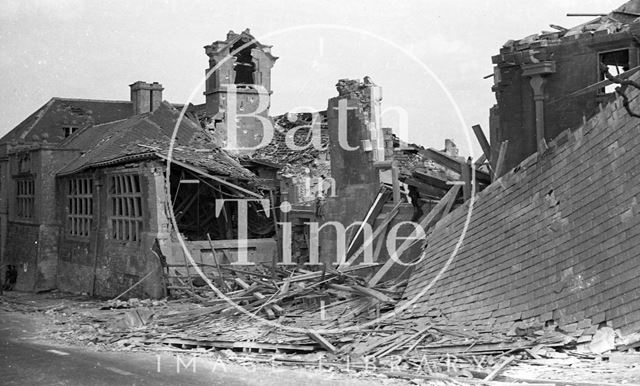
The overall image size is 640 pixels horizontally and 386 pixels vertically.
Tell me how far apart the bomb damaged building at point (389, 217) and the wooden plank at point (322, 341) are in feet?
0.17

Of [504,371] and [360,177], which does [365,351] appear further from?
[360,177]

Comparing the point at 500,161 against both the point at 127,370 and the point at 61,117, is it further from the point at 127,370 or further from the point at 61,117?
the point at 61,117

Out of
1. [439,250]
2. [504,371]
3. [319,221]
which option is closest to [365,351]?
[504,371]

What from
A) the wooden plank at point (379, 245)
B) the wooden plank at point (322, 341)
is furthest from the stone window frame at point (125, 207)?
the wooden plank at point (322, 341)

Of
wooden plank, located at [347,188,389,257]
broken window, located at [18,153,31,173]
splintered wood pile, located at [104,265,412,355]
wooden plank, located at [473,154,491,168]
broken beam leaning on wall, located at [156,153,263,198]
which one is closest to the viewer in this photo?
splintered wood pile, located at [104,265,412,355]

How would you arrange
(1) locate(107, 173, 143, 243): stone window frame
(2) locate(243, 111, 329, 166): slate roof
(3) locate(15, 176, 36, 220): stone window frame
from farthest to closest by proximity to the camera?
(2) locate(243, 111, 329, 166): slate roof
(3) locate(15, 176, 36, 220): stone window frame
(1) locate(107, 173, 143, 243): stone window frame

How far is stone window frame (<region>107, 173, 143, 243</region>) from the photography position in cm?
2434

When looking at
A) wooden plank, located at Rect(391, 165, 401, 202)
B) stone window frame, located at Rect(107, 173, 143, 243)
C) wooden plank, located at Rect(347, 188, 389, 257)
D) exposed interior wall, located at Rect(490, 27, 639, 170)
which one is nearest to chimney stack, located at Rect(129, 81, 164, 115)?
stone window frame, located at Rect(107, 173, 143, 243)

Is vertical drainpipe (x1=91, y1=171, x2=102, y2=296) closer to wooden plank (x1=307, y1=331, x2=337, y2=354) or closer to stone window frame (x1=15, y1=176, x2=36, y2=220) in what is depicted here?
stone window frame (x1=15, y1=176, x2=36, y2=220)

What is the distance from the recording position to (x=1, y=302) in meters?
24.8

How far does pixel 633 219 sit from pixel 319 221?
722 inches

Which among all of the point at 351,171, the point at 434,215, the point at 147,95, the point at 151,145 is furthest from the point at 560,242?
the point at 147,95

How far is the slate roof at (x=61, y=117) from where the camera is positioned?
38844 mm

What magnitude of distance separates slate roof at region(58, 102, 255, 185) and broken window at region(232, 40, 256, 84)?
33.1 feet
